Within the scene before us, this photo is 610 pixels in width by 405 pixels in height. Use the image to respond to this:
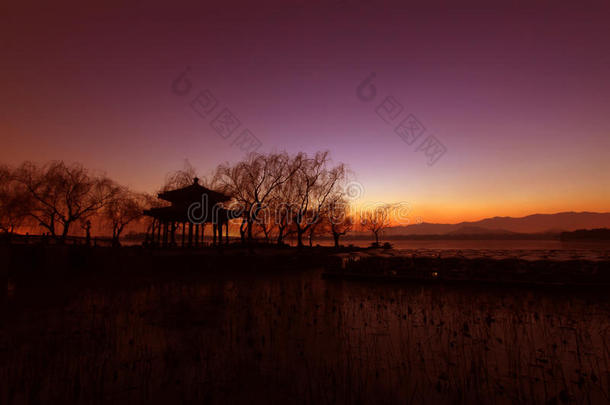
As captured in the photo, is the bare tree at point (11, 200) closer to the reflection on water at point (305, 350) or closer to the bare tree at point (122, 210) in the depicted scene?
the bare tree at point (122, 210)

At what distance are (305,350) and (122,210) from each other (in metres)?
41.2

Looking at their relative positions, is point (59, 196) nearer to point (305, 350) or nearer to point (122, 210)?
point (122, 210)

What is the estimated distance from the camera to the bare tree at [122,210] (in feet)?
124

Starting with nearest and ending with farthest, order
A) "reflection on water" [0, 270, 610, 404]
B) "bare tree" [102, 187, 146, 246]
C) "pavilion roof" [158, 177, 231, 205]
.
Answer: "reflection on water" [0, 270, 610, 404] → "pavilion roof" [158, 177, 231, 205] → "bare tree" [102, 187, 146, 246]

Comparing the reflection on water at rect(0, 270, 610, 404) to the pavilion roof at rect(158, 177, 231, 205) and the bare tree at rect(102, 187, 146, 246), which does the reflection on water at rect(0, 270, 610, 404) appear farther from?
the bare tree at rect(102, 187, 146, 246)

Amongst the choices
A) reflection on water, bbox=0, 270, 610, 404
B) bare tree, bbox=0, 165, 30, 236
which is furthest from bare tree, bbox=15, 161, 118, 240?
reflection on water, bbox=0, 270, 610, 404

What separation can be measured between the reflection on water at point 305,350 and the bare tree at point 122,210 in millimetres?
28898

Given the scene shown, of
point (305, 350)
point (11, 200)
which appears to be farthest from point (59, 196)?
point (305, 350)

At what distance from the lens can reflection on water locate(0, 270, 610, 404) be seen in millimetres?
4996

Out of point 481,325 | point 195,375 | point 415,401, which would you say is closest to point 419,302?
point 481,325

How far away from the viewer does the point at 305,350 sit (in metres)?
6.88

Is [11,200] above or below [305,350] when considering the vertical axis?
above

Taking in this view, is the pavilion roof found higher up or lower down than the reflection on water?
higher up

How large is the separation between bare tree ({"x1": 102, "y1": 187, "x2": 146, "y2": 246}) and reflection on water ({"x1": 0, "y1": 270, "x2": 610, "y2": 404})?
2890cm
